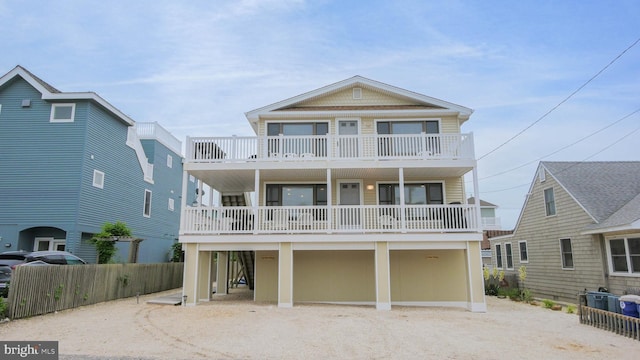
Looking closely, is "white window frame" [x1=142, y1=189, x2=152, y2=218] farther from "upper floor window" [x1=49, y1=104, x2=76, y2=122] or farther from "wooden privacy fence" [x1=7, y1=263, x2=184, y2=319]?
"upper floor window" [x1=49, y1=104, x2=76, y2=122]

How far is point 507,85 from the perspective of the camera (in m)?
20.9

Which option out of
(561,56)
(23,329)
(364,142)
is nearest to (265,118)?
(364,142)

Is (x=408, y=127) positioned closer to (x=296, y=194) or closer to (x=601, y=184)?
(x=296, y=194)

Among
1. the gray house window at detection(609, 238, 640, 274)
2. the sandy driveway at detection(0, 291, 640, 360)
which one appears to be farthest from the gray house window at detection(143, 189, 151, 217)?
the gray house window at detection(609, 238, 640, 274)

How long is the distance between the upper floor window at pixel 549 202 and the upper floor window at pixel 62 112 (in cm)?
2176

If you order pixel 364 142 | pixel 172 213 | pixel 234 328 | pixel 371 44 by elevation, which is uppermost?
pixel 371 44

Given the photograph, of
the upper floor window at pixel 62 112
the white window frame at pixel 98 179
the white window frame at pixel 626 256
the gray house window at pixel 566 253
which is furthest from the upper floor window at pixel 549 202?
the upper floor window at pixel 62 112

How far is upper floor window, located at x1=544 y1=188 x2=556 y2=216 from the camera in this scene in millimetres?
17734

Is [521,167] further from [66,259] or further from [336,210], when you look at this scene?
[66,259]

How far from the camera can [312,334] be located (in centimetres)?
889

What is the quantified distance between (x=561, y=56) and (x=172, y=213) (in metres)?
23.9

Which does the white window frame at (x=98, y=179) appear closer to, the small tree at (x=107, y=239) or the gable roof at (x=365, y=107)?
the small tree at (x=107, y=239)

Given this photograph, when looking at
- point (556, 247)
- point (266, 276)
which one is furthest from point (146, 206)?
point (556, 247)

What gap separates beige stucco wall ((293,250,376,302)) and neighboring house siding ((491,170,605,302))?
327 inches
